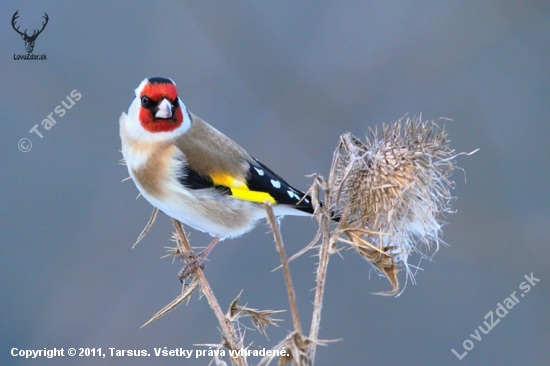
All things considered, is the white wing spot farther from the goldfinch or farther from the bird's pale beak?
the bird's pale beak

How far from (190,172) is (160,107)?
0.30 meters

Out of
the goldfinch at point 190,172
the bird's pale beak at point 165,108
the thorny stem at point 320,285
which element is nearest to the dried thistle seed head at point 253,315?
the thorny stem at point 320,285

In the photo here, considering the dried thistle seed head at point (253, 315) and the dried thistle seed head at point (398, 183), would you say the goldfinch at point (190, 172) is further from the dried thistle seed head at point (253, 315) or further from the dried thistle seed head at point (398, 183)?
the dried thistle seed head at point (253, 315)

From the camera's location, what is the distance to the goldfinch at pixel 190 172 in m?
2.41

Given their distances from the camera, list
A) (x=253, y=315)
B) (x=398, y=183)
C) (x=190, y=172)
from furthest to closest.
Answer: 1. (x=190, y=172)
2. (x=398, y=183)
3. (x=253, y=315)

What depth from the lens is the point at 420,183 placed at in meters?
1.85

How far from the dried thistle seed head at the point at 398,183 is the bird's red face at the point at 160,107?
84 cm

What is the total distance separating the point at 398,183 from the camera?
1.81 m

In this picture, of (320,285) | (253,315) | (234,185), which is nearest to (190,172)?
(234,185)

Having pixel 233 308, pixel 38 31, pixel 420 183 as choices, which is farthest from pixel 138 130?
pixel 38 31

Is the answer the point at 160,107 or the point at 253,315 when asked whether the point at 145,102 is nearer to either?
the point at 160,107

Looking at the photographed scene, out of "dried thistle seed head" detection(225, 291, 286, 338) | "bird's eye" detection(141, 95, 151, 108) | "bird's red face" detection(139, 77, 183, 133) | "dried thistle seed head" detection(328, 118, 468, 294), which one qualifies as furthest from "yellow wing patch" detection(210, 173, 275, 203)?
"dried thistle seed head" detection(225, 291, 286, 338)

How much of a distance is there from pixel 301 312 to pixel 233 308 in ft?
6.52

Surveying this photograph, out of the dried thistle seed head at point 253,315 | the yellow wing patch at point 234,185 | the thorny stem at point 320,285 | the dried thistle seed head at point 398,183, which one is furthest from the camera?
the yellow wing patch at point 234,185
